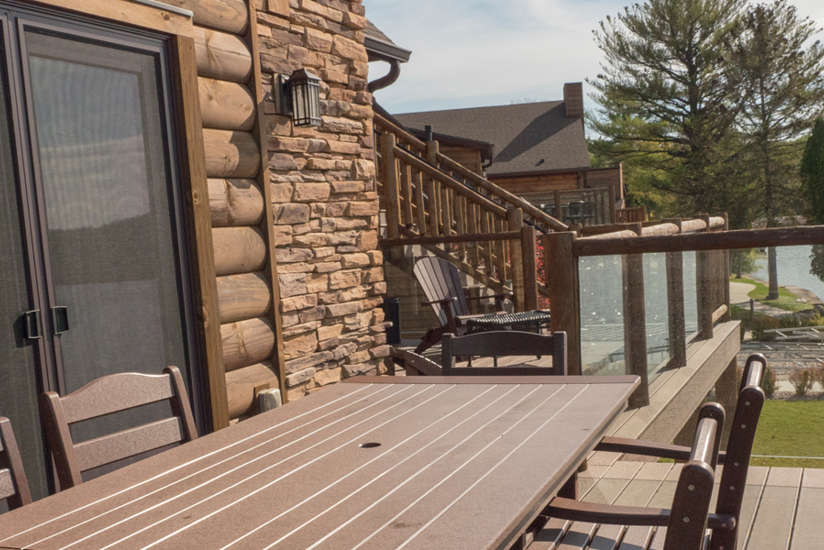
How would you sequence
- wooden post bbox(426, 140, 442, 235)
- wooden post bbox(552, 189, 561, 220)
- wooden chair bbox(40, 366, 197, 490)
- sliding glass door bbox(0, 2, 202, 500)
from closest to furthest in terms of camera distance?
wooden chair bbox(40, 366, 197, 490), sliding glass door bbox(0, 2, 202, 500), wooden post bbox(426, 140, 442, 235), wooden post bbox(552, 189, 561, 220)

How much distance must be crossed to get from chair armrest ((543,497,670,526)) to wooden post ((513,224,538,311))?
530cm

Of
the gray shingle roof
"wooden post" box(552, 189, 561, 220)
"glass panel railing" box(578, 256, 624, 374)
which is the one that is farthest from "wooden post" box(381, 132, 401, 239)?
the gray shingle roof

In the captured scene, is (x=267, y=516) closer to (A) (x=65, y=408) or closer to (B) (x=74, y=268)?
(A) (x=65, y=408)

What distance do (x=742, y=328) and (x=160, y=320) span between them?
108 inches

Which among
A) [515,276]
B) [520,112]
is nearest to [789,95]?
[520,112]

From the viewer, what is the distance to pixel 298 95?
4.57 metres

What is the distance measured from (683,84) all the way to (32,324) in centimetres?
2765

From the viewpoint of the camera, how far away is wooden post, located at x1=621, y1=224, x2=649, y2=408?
4125 millimetres

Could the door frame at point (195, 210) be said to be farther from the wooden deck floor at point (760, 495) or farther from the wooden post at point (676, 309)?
the wooden post at point (676, 309)

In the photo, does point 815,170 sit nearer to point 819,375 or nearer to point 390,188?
point 390,188

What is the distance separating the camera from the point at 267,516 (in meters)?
1.66

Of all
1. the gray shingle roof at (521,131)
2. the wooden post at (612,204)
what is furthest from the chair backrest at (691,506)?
the gray shingle roof at (521,131)

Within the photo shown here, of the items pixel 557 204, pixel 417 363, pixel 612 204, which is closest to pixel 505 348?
pixel 417 363

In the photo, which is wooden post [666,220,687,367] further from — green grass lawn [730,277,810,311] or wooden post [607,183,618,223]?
wooden post [607,183,618,223]
